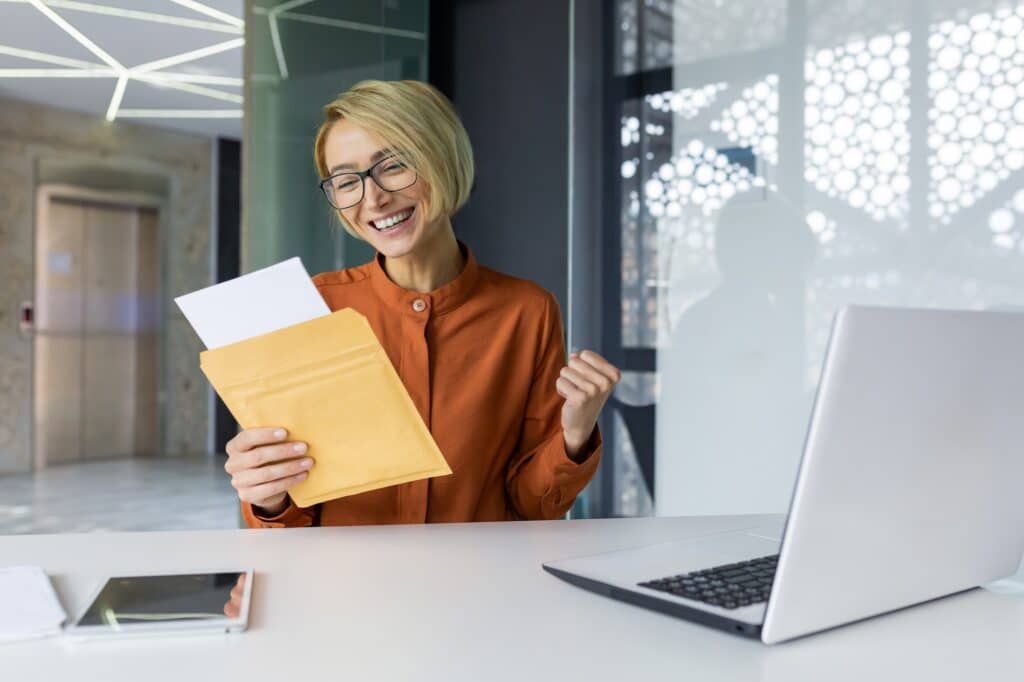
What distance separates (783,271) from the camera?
3348 mm

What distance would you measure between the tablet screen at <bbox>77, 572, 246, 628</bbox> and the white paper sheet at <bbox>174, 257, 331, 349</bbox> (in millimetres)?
275

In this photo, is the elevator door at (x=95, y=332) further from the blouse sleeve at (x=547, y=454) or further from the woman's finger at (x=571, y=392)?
the woman's finger at (x=571, y=392)

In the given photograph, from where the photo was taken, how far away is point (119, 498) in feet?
20.9

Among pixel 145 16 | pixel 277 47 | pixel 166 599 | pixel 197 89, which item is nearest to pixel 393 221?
pixel 166 599

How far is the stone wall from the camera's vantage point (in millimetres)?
7125

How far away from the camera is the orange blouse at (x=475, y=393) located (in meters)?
1.52

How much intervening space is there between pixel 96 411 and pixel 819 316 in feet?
22.0

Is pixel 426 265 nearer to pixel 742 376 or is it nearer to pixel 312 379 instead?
pixel 312 379

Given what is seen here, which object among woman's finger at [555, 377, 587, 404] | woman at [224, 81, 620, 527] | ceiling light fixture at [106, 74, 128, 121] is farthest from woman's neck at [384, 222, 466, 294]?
ceiling light fixture at [106, 74, 128, 121]

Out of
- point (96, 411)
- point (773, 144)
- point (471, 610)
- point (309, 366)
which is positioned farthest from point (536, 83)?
point (96, 411)

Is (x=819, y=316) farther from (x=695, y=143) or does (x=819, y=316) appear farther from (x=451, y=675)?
(x=451, y=675)

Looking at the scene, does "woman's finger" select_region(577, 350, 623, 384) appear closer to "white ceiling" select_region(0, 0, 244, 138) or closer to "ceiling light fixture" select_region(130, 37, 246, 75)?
"white ceiling" select_region(0, 0, 244, 138)

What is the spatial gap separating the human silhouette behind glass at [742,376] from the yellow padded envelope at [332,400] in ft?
7.79

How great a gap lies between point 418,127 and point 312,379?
567 mm
